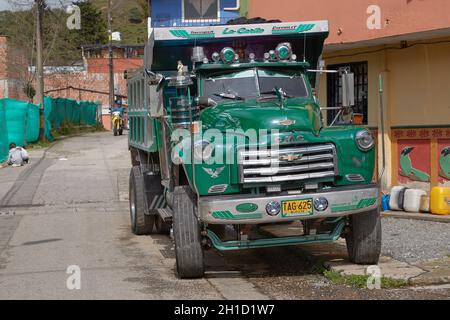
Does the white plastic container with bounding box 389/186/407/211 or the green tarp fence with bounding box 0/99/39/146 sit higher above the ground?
the green tarp fence with bounding box 0/99/39/146

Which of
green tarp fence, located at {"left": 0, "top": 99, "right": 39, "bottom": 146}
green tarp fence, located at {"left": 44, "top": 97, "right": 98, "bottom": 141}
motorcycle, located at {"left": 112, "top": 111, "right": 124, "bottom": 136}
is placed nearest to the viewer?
green tarp fence, located at {"left": 0, "top": 99, "right": 39, "bottom": 146}

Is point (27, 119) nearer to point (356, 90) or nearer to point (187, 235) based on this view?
point (356, 90)

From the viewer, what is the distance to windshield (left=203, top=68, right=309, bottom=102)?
897 cm

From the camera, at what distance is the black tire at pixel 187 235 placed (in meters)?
7.74

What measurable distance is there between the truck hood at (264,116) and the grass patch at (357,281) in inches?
62.4

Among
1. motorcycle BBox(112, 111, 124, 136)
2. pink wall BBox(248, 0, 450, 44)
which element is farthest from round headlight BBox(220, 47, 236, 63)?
motorcycle BBox(112, 111, 124, 136)

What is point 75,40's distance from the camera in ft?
233

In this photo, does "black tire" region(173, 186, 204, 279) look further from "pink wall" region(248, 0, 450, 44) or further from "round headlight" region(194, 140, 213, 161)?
"pink wall" region(248, 0, 450, 44)

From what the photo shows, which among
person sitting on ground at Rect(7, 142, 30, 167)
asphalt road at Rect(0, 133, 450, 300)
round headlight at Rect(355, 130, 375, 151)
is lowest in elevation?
asphalt road at Rect(0, 133, 450, 300)

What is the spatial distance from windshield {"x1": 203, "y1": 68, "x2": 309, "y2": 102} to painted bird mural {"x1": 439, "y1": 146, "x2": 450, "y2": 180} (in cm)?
454

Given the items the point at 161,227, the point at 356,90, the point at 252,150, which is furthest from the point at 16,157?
the point at 252,150

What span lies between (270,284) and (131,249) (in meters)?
3.24

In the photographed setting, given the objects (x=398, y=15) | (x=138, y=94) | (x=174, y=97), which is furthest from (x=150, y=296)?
(x=398, y=15)
